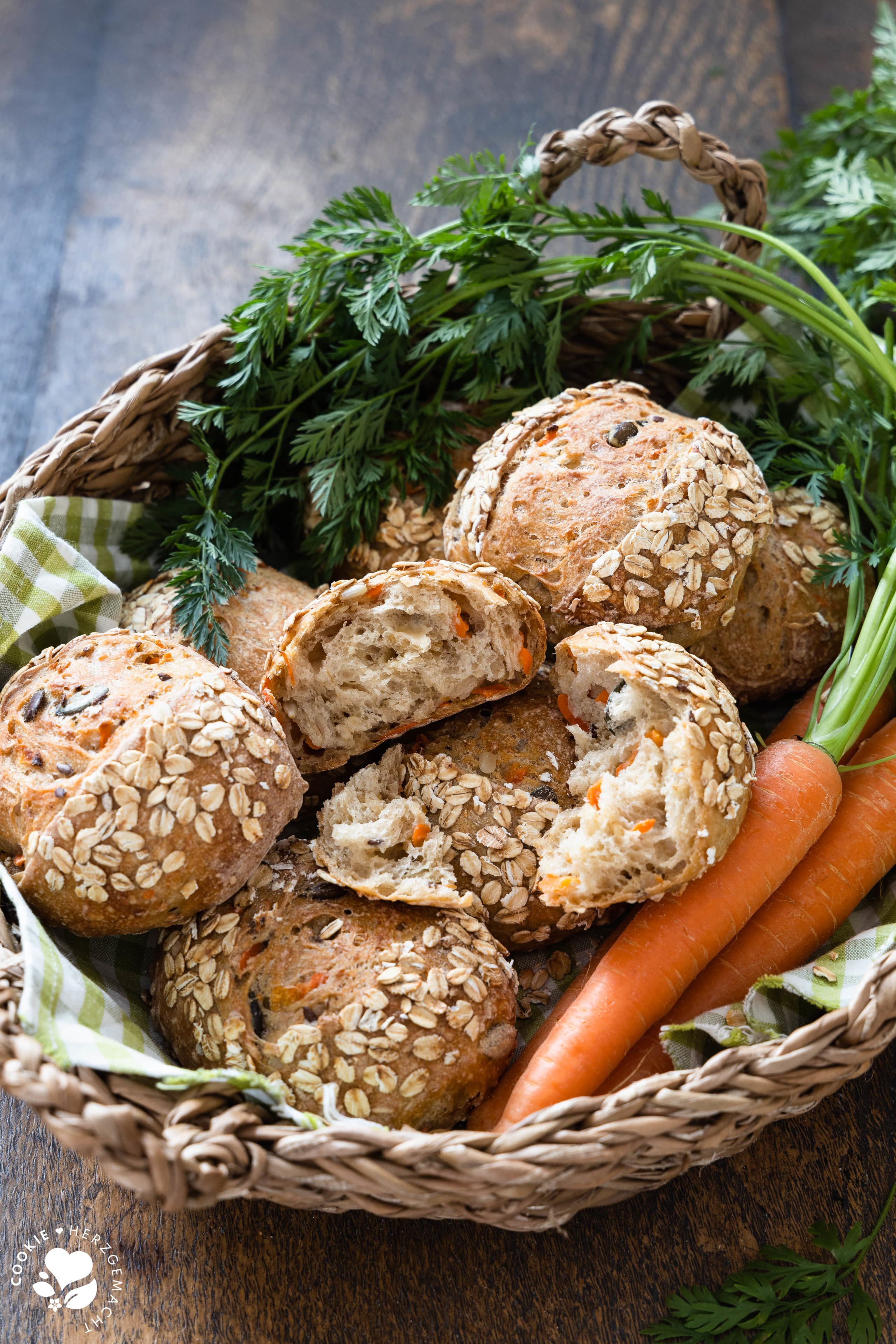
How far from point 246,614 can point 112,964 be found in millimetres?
835

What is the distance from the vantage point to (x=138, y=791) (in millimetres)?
1938

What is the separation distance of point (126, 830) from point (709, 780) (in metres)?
1.11

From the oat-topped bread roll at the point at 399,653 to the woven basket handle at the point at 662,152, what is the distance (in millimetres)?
1215

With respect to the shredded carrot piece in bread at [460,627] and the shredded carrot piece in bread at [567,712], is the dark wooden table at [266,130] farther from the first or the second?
the shredded carrot piece in bread at [460,627]

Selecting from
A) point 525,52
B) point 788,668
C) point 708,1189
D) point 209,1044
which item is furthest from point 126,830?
point 525,52

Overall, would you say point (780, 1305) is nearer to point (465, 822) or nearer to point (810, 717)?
point (465, 822)

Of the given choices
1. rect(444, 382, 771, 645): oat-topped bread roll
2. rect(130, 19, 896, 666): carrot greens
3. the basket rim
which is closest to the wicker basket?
the basket rim

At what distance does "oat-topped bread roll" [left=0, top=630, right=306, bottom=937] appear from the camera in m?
1.93

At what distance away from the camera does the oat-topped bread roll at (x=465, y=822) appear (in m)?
2.14

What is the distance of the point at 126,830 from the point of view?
193cm

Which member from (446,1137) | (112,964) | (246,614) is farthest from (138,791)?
(446,1137)

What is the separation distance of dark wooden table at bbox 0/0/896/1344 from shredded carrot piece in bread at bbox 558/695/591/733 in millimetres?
955

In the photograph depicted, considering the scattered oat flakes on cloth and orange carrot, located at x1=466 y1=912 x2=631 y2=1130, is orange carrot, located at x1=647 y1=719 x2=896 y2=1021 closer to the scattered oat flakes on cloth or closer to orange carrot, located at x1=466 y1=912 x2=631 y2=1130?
orange carrot, located at x1=466 y1=912 x2=631 y2=1130

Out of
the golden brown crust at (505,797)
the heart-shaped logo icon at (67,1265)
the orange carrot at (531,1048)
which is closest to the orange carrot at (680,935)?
the orange carrot at (531,1048)
